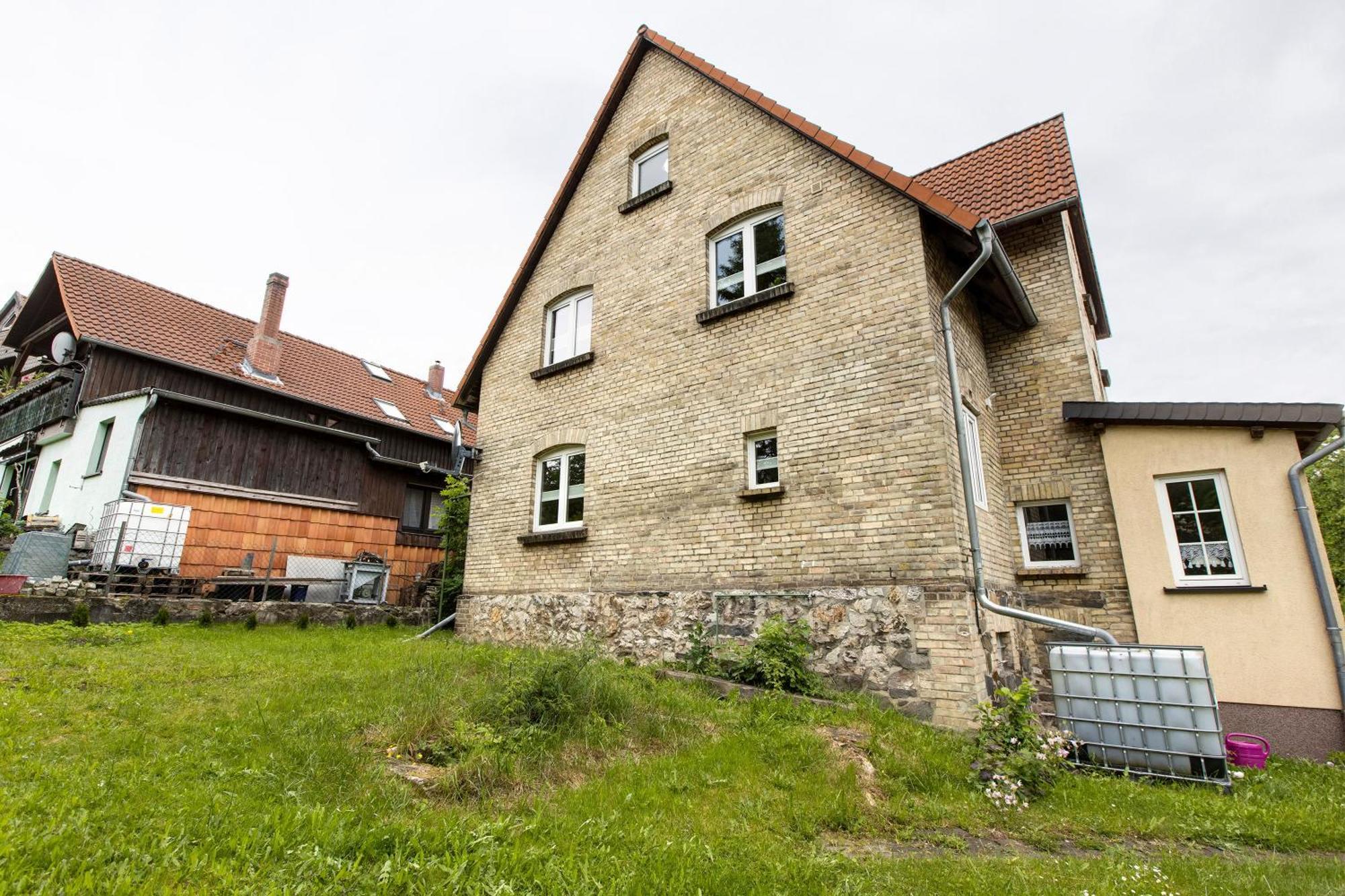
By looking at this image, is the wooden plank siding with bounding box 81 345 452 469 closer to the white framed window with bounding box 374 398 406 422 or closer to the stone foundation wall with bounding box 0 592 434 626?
the white framed window with bounding box 374 398 406 422

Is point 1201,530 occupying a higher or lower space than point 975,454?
lower

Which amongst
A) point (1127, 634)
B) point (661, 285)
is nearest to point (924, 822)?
point (1127, 634)

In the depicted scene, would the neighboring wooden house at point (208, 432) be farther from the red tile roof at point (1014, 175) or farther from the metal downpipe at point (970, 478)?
the red tile roof at point (1014, 175)

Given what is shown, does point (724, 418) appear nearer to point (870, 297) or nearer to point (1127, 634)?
point (870, 297)

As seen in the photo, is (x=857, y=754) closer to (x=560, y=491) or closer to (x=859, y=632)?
(x=859, y=632)

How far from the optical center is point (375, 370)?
898 inches

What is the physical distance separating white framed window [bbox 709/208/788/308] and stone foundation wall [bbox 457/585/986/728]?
13.6 feet

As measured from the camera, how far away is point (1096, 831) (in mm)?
4262

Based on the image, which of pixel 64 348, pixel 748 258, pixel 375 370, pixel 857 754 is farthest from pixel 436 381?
pixel 857 754

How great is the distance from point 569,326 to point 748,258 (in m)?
3.67

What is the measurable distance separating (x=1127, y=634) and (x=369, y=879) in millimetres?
8348

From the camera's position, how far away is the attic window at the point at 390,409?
66.7 feet

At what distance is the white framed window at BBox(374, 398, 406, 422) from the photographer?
2031 centimetres

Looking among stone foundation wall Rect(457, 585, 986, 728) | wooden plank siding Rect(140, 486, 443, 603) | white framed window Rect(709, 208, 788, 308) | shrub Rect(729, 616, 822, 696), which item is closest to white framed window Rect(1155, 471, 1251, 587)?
stone foundation wall Rect(457, 585, 986, 728)
